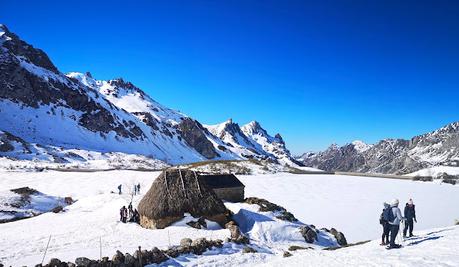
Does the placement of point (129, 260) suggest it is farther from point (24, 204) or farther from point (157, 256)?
point (24, 204)

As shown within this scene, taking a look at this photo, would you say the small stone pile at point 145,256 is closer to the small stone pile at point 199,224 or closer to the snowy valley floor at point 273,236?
the snowy valley floor at point 273,236

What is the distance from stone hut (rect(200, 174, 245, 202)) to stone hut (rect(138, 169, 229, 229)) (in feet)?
14.2

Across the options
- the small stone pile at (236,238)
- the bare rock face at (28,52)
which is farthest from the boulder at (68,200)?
the bare rock face at (28,52)

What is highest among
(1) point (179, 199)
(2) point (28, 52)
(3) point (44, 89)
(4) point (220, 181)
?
(2) point (28, 52)

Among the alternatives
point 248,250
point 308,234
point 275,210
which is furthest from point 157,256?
point 275,210

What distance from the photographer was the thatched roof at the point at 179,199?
84.8 ft

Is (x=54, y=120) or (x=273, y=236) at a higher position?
(x=54, y=120)

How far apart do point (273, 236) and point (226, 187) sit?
8768 millimetres

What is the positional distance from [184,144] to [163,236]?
178203 mm

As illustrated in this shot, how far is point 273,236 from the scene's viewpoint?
2550cm

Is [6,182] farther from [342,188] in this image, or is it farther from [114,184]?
[342,188]

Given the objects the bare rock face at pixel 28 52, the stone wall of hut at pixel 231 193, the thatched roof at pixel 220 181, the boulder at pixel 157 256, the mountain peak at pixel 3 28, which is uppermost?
the mountain peak at pixel 3 28

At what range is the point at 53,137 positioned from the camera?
11756 centimetres

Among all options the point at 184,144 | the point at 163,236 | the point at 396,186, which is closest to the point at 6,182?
the point at 163,236
